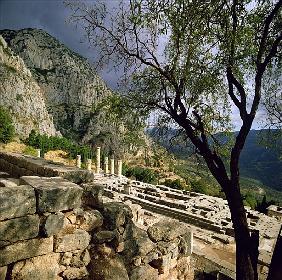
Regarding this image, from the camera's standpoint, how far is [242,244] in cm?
926

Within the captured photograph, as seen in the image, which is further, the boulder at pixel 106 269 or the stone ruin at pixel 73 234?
the boulder at pixel 106 269

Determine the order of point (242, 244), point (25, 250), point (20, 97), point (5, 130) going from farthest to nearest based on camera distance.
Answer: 1. point (20, 97)
2. point (5, 130)
3. point (242, 244)
4. point (25, 250)

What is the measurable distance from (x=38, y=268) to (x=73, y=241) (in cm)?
72

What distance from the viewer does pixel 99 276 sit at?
573cm

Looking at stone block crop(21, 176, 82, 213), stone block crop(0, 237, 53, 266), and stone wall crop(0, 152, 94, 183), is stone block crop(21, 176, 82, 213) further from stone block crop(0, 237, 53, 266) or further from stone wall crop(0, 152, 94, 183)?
stone wall crop(0, 152, 94, 183)

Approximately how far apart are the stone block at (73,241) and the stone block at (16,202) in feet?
2.50

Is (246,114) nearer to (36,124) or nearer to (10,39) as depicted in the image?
(36,124)

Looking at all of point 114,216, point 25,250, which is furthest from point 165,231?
point 25,250

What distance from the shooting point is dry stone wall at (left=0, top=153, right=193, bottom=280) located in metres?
4.71

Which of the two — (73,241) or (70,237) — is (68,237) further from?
(73,241)

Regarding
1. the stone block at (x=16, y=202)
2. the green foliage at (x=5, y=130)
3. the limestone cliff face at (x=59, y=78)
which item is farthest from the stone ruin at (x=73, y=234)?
the limestone cliff face at (x=59, y=78)

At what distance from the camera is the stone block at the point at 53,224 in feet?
16.3

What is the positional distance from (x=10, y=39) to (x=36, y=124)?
91.9 metres

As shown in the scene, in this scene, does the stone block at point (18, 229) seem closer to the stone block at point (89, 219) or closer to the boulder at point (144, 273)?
the stone block at point (89, 219)
